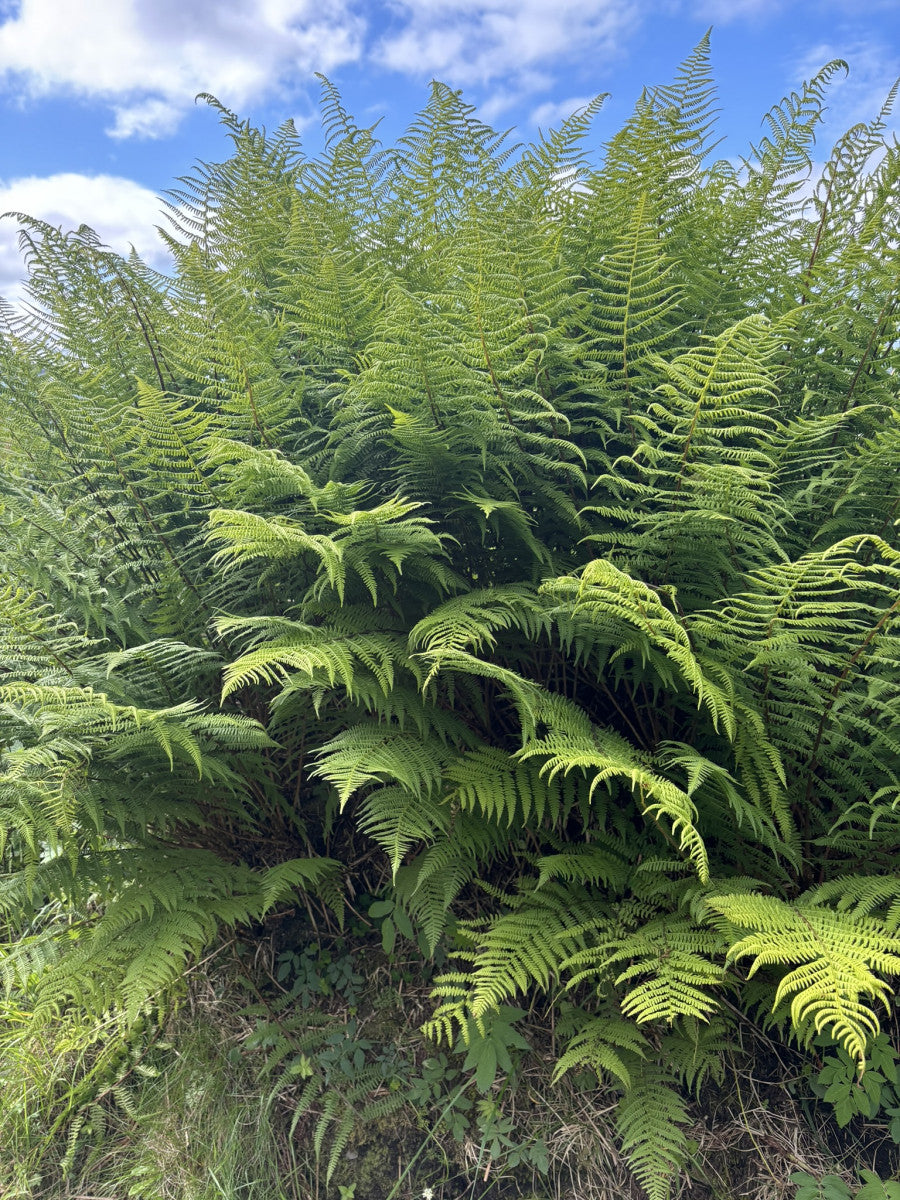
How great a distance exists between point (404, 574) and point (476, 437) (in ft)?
1.20

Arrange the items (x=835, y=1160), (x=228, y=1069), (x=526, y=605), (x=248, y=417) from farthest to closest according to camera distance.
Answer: (x=228, y=1069)
(x=248, y=417)
(x=835, y=1160)
(x=526, y=605)

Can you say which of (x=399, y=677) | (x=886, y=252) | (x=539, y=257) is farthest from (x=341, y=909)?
(x=886, y=252)

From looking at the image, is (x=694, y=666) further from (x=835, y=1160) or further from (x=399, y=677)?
(x=835, y=1160)

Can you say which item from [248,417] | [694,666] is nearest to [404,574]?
[248,417]

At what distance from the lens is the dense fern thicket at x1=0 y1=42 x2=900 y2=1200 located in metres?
1.51

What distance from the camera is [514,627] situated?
6.23 feet

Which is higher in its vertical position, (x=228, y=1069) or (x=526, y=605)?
(x=526, y=605)

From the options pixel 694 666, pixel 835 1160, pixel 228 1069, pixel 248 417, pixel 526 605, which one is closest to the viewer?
pixel 694 666

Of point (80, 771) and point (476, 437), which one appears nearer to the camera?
point (80, 771)

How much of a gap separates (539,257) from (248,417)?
0.86 metres

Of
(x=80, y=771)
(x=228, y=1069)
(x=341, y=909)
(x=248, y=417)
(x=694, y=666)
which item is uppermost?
(x=248, y=417)

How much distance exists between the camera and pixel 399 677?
5.78 feet

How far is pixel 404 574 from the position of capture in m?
1.79

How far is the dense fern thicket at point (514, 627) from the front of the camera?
1515 millimetres
